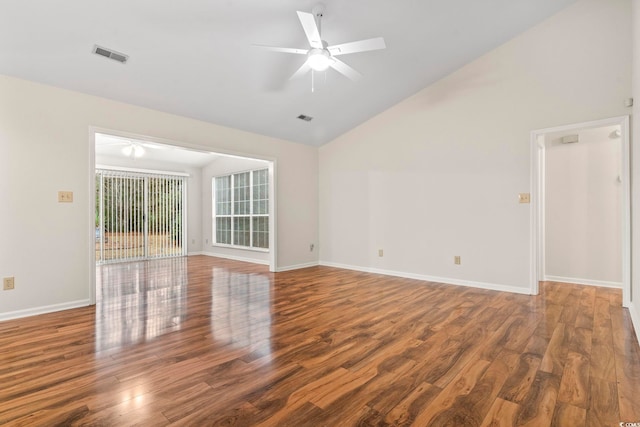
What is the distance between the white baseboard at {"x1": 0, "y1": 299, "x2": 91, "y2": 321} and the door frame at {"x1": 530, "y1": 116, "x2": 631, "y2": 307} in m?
5.70

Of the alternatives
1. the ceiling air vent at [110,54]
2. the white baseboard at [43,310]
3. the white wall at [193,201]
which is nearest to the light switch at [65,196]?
the white baseboard at [43,310]

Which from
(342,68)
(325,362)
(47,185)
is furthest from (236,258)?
(325,362)

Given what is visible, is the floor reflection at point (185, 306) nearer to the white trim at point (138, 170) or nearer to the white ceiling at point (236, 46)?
the white trim at point (138, 170)

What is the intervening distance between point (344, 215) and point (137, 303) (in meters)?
3.80

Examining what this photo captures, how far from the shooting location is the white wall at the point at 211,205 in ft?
23.1

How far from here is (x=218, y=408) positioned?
1700 mm

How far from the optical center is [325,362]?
7.31 ft

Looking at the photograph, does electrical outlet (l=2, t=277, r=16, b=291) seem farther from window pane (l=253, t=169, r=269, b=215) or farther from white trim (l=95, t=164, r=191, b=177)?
white trim (l=95, t=164, r=191, b=177)

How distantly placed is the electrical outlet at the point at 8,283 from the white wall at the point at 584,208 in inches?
279

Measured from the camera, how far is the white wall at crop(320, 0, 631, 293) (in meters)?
3.80

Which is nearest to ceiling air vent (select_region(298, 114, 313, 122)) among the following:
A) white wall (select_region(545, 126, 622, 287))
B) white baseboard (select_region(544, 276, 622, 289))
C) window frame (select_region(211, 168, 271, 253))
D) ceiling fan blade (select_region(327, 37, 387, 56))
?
window frame (select_region(211, 168, 271, 253))

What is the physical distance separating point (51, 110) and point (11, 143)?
53 cm

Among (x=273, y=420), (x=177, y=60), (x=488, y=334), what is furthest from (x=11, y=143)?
(x=488, y=334)

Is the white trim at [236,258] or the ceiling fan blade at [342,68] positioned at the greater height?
the ceiling fan blade at [342,68]
